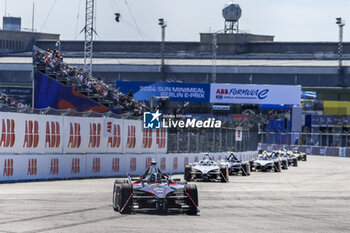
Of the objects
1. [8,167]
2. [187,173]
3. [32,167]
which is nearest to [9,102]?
[187,173]

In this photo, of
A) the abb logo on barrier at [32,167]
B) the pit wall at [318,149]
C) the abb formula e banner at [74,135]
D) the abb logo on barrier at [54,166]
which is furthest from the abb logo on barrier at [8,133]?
the pit wall at [318,149]

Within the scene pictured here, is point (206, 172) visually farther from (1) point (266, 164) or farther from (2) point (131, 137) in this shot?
(1) point (266, 164)

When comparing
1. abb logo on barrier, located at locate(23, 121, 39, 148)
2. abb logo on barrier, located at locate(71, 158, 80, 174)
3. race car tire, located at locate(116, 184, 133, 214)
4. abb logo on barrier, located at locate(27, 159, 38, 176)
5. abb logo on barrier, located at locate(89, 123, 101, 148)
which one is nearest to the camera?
race car tire, located at locate(116, 184, 133, 214)

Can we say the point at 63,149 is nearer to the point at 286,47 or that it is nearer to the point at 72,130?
the point at 72,130

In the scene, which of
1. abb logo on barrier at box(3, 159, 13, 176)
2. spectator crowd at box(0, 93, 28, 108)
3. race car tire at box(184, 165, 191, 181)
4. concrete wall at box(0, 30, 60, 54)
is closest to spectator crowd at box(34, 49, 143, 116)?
spectator crowd at box(0, 93, 28, 108)

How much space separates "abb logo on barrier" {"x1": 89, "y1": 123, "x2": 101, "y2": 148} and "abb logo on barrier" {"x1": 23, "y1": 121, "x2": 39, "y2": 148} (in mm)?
3820

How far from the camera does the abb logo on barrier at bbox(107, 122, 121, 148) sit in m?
32.5

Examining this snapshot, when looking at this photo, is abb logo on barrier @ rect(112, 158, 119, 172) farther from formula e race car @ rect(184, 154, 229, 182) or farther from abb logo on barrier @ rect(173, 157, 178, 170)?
abb logo on barrier @ rect(173, 157, 178, 170)

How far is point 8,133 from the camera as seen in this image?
25.9 meters

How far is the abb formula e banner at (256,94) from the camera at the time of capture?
6944 centimetres

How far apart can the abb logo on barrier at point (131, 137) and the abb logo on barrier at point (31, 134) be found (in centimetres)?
694

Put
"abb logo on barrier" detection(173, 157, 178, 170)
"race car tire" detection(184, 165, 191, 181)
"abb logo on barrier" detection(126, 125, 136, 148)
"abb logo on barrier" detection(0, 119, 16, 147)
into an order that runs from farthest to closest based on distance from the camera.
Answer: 1. "abb logo on barrier" detection(173, 157, 178, 170)
2. "abb logo on barrier" detection(126, 125, 136, 148)
3. "race car tire" detection(184, 165, 191, 181)
4. "abb logo on barrier" detection(0, 119, 16, 147)

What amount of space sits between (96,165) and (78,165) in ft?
4.73

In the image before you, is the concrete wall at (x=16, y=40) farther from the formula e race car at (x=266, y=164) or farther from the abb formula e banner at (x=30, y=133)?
the abb formula e banner at (x=30, y=133)
